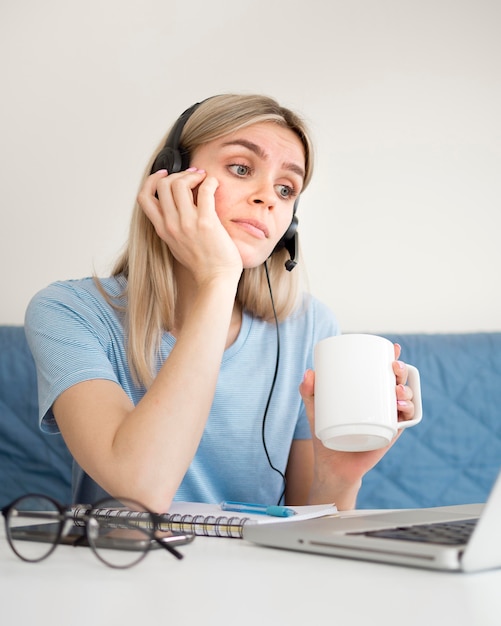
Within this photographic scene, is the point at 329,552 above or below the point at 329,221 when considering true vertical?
below

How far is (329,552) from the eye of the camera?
590mm

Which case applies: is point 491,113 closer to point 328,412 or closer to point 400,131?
point 400,131

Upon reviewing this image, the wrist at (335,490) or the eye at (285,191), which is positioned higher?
the eye at (285,191)

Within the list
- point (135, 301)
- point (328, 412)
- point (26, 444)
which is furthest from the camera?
point (26, 444)

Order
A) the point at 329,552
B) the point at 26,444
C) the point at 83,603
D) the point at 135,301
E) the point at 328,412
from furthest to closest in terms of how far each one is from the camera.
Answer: the point at 26,444
the point at 135,301
the point at 328,412
the point at 329,552
the point at 83,603

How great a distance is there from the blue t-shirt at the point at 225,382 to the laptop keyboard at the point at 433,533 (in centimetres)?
56

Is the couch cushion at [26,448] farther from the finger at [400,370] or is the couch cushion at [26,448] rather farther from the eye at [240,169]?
the finger at [400,370]

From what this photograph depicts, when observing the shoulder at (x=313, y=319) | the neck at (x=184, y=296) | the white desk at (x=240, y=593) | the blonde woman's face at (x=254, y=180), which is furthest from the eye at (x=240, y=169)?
the white desk at (x=240, y=593)

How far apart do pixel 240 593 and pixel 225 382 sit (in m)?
0.84

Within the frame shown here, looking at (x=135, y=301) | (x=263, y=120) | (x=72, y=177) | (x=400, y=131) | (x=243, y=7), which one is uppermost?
(x=243, y=7)

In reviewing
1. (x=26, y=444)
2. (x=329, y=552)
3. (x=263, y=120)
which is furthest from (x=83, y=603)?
(x=26, y=444)

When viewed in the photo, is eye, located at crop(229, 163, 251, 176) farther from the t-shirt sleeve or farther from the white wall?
the white wall

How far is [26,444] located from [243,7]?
127 cm

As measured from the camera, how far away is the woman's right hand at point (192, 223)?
108cm
